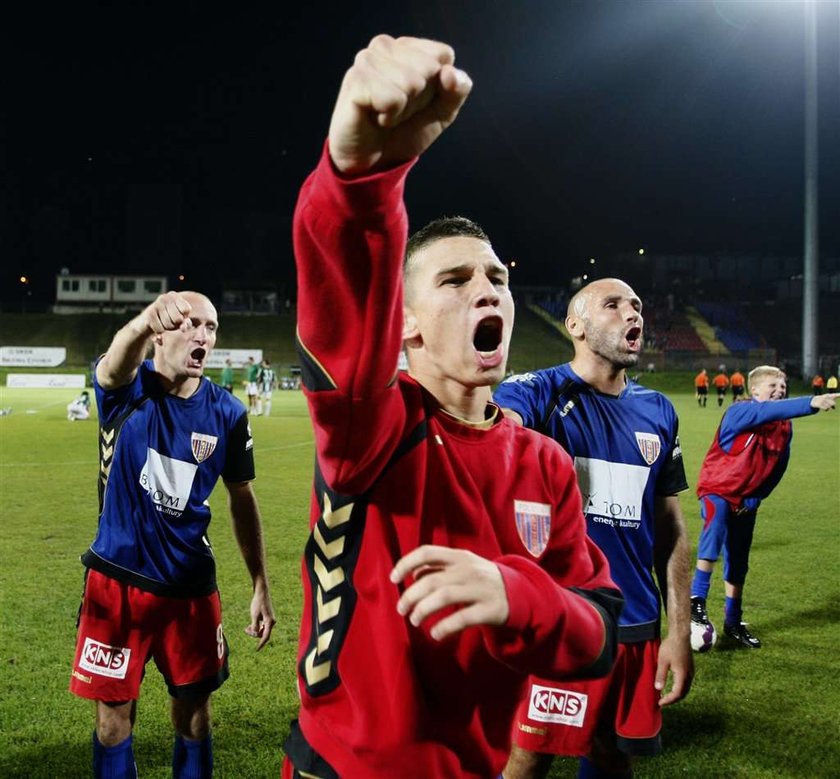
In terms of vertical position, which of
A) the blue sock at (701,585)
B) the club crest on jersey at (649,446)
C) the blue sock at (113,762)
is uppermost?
the club crest on jersey at (649,446)

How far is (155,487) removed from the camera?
134 inches

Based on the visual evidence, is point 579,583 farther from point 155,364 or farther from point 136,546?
point 155,364

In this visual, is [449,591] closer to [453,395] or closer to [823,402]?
[453,395]

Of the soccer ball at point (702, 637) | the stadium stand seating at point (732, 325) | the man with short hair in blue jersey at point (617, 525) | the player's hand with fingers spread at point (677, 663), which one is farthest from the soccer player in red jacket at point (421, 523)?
the stadium stand seating at point (732, 325)

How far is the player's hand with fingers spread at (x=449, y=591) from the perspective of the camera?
1140 mm

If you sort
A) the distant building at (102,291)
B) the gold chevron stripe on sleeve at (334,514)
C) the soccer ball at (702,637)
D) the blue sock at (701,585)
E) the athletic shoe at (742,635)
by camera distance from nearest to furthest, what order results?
the gold chevron stripe on sleeve at (334,514) < the soccer ball at (702,637) < the athletic shoe at (742,635) < the blue sock at (701,585) < the distant building at (102,291)

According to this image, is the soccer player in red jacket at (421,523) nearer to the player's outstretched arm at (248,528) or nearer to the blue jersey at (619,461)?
the blue jersey at (619,461)

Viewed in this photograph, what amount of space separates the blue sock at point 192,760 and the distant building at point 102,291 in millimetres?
64403

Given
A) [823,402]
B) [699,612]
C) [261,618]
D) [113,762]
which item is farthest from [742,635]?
[113,762]

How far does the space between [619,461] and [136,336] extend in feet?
Answer: 6.88

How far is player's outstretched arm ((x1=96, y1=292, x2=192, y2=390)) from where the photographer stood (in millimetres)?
2578

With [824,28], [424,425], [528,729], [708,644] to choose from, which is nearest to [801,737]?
[708,644]

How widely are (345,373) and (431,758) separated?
0.83 m

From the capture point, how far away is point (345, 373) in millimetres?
1236
